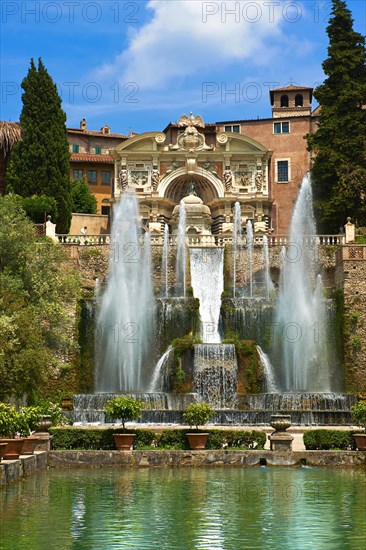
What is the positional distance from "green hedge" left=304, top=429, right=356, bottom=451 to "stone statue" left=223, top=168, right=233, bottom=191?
33.6 m

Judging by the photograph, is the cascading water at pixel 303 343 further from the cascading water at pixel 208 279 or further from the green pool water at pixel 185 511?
the green pool water at pixel 185 511

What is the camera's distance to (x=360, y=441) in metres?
19.8

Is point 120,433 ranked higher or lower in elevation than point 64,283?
lower

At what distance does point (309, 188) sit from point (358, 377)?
1499 centimetres

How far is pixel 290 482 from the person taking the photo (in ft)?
52.6

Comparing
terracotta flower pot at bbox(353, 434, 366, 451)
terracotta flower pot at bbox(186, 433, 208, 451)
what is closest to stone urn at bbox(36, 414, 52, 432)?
terracotta flower pot at bbox(186, 433, 208, 451)

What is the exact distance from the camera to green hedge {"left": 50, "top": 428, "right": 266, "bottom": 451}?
65.7 feet

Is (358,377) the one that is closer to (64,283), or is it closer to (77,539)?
(64,283)

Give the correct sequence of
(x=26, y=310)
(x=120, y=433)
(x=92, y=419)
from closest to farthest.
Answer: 1. (x=120, y=433)
2. (x=92, y=419)
3. (x=26, y=310)

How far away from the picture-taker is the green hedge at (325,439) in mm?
19797

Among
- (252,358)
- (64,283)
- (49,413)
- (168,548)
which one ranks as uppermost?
(64,283)

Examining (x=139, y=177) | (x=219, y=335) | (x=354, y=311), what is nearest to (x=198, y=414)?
(x=219, y=335)

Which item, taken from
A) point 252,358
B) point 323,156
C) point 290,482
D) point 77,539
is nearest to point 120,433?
point 290,482

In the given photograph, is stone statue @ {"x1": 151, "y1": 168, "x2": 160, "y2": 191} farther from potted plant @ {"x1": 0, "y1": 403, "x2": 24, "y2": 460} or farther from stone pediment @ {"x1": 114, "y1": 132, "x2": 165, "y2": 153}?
potted plant @ {"x1": 0, "y1": 403, "x2": 24, "y2": 460}
